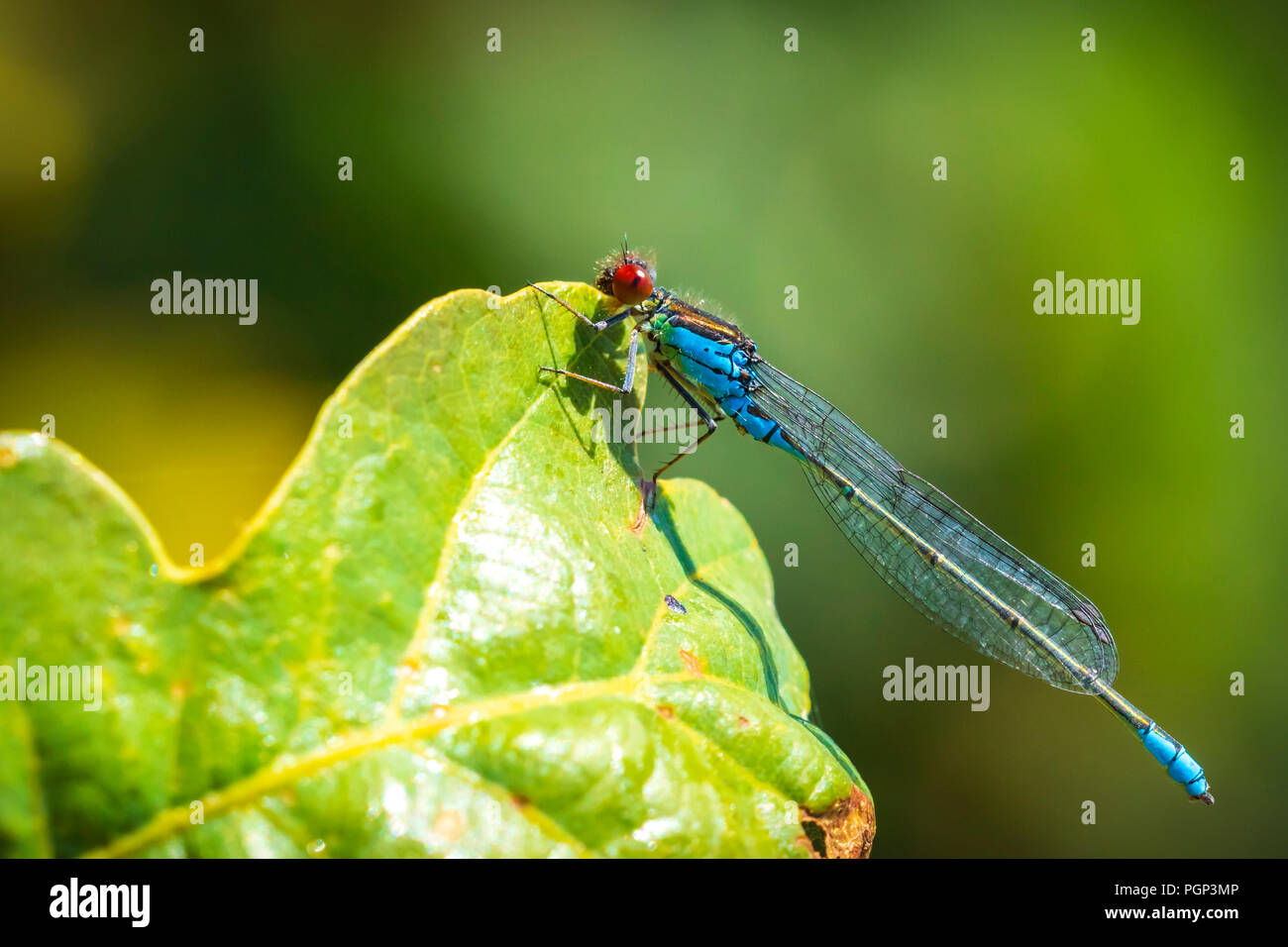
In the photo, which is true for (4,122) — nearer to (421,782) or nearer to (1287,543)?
(421,782)

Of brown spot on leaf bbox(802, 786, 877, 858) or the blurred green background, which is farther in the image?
the blurred green background

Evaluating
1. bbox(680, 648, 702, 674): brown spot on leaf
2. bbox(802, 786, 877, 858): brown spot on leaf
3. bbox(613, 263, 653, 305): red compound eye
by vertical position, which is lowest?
bbox(802, 786, 877, 858): brown spot on leaf

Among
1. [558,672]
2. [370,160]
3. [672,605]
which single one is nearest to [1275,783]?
[672,605]

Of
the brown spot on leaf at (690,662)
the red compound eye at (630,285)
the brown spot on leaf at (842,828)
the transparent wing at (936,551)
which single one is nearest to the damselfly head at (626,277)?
the red compound eye at (630,285)

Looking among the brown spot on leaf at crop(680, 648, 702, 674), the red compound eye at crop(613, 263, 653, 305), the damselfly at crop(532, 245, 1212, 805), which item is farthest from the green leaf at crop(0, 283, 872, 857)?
the damselfly at crop(532, 245, 1212, 805)

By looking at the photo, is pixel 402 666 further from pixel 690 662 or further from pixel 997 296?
pixel 997 296

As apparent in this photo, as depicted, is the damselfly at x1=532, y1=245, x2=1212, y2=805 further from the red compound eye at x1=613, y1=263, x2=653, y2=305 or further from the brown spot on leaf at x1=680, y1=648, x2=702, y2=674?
the brown spot on leaf at x1=680, y1=648, x2=702, y2=674
